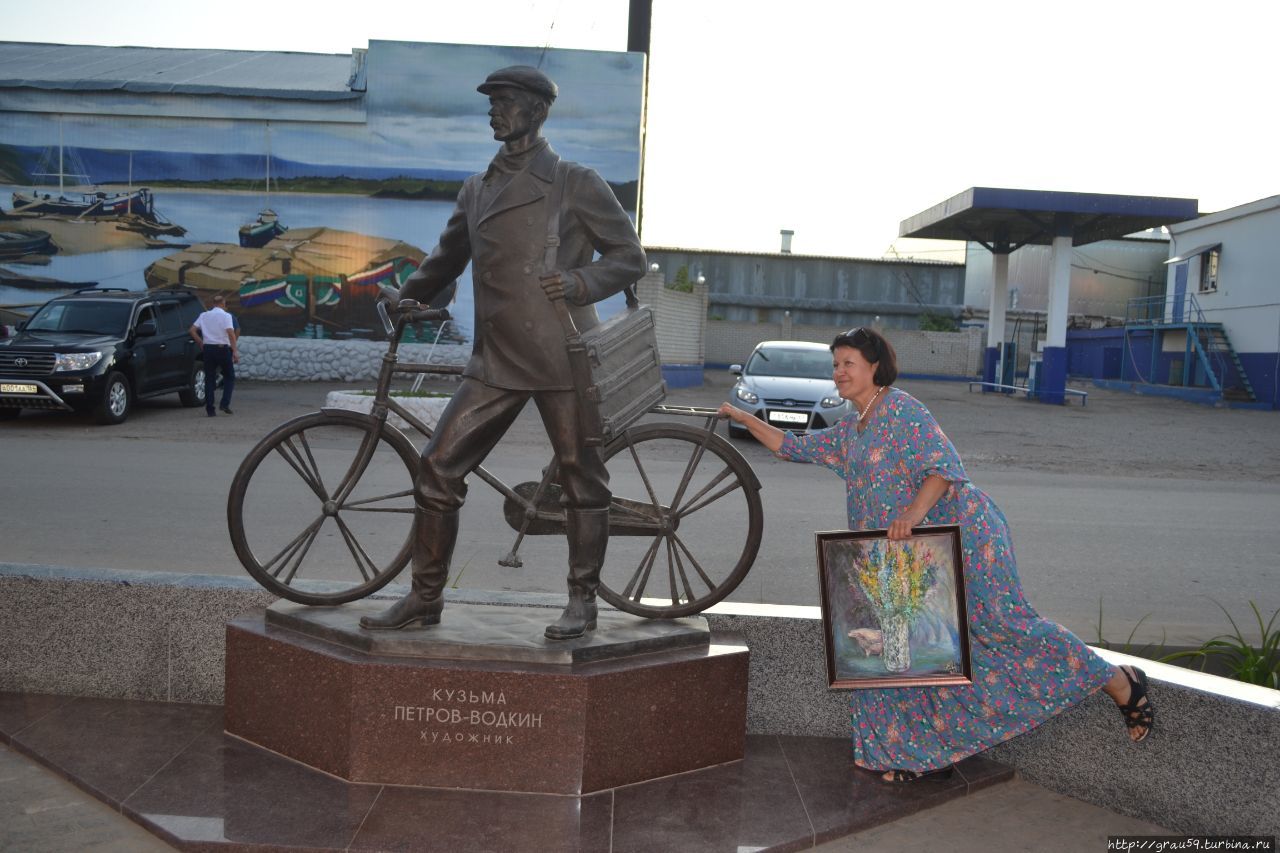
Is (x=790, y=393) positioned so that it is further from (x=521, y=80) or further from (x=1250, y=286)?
(x=1250, y=286)

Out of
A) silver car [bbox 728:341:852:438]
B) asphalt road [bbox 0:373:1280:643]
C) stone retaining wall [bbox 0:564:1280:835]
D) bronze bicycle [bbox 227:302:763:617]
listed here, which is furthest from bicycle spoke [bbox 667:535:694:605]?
silver car [bbox 728:341:852:438]

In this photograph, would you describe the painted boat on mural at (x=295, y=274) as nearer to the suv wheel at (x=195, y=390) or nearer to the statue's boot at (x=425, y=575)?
the suv wheel at (x=195, y=390)

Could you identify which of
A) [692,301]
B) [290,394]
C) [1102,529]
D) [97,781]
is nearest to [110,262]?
[290,394]

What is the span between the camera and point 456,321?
77.8ft

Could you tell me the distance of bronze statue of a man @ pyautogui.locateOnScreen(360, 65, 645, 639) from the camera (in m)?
3.94

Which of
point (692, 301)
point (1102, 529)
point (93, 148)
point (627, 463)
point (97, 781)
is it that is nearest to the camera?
point (97, 781)

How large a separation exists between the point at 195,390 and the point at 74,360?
117 inches

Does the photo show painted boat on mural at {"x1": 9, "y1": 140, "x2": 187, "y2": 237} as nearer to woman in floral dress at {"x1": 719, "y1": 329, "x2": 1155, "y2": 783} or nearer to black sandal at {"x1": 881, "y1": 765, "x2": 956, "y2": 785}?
woman in floral dress at {"x1": 719, "y1": 329, "x2": 1155, "y2": 783}

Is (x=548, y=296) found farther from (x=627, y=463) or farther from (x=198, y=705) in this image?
(x=627, y=463)

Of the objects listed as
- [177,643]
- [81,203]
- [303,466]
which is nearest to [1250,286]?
[81,203]

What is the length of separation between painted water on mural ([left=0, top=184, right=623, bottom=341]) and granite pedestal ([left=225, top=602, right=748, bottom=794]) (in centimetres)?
1953

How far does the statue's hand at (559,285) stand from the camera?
12.7ft

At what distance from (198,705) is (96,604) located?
0.56 m

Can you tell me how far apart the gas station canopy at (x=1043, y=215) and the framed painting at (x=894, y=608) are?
910 inches
